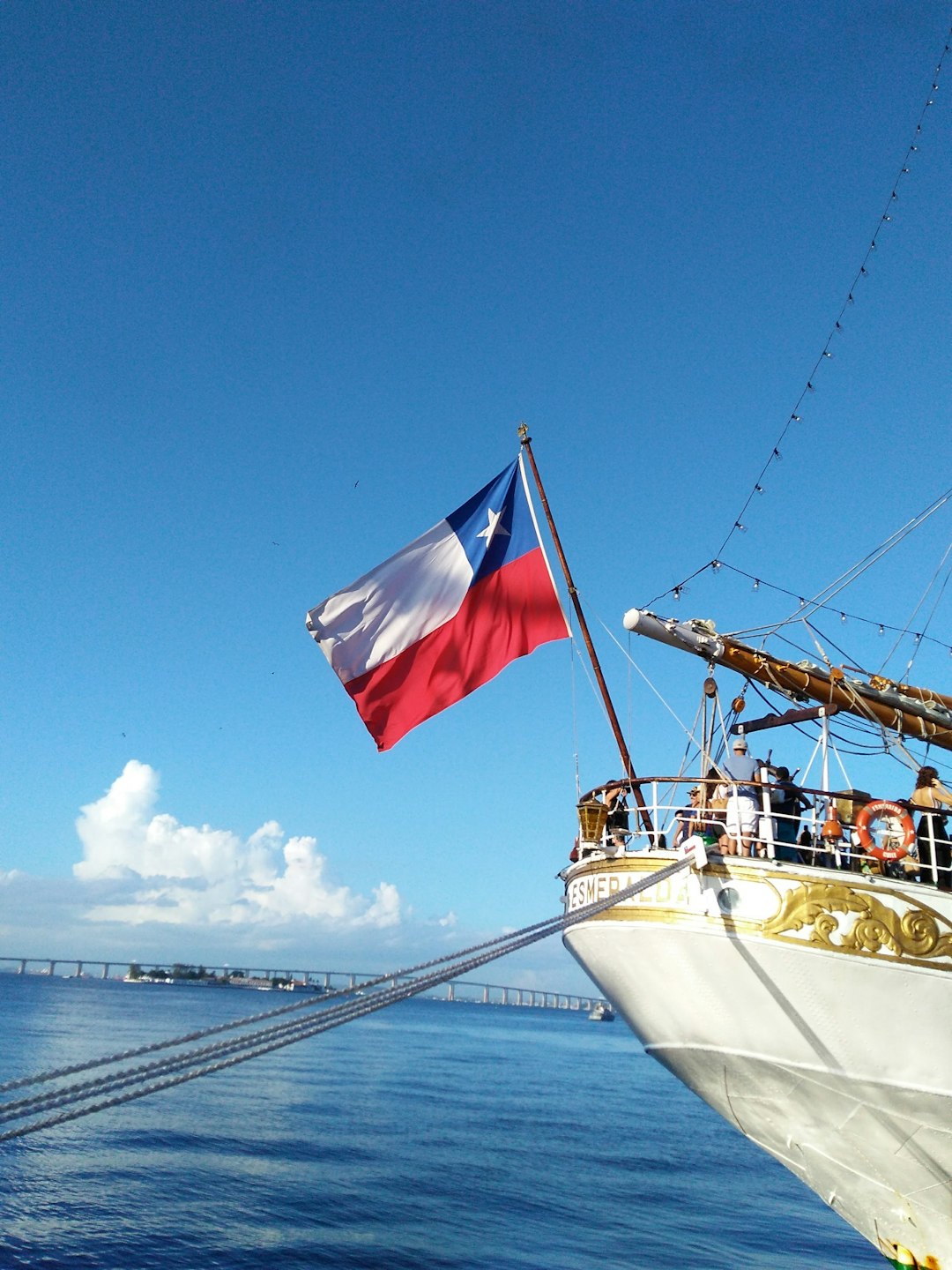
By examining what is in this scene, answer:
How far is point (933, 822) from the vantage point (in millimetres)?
10320

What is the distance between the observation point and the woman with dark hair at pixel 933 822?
1002cm

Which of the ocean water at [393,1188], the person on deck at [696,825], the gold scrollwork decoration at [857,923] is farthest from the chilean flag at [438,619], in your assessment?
the ocean water at [393,1188]

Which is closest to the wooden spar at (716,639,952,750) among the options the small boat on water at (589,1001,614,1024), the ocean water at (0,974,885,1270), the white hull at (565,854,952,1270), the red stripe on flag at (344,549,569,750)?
the red stripe on flag at (344,549,569,750)

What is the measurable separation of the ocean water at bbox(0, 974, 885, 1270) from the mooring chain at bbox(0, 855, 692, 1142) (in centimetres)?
905

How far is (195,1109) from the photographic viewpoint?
29.8m

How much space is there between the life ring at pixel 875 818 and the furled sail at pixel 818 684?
319 centimetres

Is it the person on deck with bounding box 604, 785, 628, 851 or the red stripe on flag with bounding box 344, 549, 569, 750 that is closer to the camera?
the person on deck with bounding box 604, 785, 628, 851

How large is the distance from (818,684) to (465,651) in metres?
5.02

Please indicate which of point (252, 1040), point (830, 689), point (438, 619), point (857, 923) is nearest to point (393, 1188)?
point (438, 619)

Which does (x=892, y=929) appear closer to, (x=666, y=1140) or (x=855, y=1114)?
(x=855, y=1114)

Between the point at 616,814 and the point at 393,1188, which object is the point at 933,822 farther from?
the point at 393,1188

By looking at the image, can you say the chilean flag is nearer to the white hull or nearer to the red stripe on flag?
the red stripe on flag

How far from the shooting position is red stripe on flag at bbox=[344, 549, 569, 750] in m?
11.7

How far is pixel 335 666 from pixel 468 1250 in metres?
10.4
